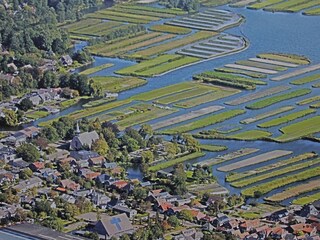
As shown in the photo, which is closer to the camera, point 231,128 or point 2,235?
point 2,235

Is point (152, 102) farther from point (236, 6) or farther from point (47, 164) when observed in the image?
point (236, 6)

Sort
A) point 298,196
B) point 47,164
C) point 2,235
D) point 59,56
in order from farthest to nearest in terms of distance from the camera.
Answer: point 59,56
point 47,164
point 298,196
point 2,235

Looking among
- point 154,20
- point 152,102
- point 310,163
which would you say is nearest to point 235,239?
point 310,163

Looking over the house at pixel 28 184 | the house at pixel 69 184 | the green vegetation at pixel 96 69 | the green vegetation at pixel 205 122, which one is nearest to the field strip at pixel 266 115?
the green vegetation at pixel 205 122

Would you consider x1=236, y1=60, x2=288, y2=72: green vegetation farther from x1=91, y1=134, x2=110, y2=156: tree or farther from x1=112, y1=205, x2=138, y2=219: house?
x1=112, y1=205, x2=138, y2=219: house

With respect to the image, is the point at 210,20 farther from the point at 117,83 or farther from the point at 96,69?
the point at 117,83

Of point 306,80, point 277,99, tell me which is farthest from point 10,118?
point 306,80
